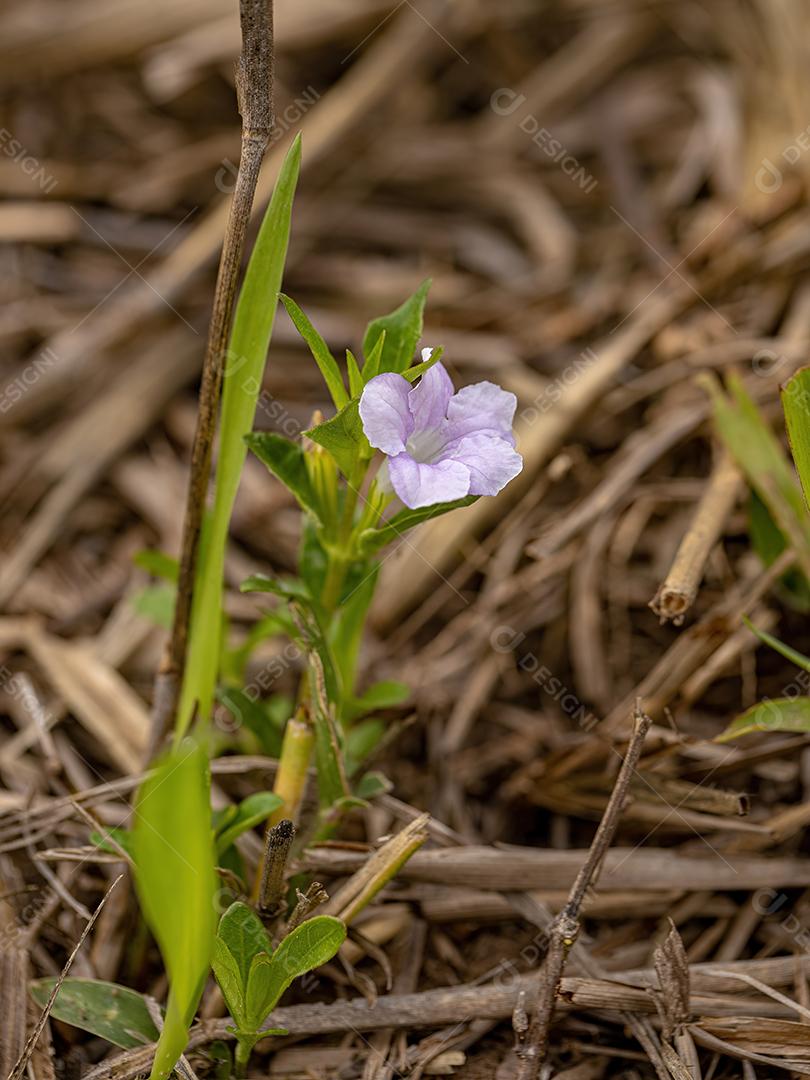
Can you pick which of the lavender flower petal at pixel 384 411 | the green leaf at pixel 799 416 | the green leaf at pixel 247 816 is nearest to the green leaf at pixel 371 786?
the green leaf at pixel 247 816

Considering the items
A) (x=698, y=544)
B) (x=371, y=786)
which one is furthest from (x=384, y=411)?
(x=698, y=544)

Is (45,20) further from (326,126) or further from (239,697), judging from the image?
(239,697)

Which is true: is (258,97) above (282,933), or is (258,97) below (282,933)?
above

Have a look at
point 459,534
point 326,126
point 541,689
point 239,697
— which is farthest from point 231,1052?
point 326,126

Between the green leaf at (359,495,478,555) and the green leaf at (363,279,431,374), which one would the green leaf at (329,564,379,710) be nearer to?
the green leaf at (359,495,478,555)

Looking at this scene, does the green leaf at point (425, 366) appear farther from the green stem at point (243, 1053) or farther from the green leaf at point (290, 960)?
the green stem at point (243, 1053)

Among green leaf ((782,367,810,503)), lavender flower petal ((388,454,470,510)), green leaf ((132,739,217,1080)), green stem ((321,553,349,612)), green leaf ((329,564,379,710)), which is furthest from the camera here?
green leaf ((329,564,379,710))

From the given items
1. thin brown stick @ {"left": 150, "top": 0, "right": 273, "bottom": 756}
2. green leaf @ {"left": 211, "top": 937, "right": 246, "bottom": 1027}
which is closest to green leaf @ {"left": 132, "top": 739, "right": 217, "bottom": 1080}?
green leaf @ {"left": 211, "top": 937, "right": 246, "bottom": 1027}
